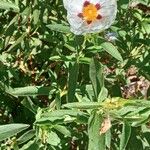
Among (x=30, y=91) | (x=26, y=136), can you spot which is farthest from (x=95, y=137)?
(x=30, y=91)

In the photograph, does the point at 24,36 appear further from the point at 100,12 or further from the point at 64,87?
the point at 100,12

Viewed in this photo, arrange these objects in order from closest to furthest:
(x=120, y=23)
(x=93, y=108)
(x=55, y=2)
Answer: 1. (x=93, y=108)
2. (x=120, y=23)
3. (x=55, y=2)

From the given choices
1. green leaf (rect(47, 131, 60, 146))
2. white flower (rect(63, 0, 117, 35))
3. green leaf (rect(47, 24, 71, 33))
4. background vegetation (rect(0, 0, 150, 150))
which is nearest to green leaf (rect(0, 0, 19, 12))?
background vegetation (rect(0, 0, 150, 150))

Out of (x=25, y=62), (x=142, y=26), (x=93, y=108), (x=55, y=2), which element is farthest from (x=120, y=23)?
(x=93, y=108)

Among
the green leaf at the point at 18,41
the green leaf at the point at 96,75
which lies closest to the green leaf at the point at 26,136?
the green leaf at the point at 96,75

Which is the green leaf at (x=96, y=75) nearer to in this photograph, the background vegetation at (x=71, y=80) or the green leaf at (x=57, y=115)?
the background vegetation at (x=71, y=80)

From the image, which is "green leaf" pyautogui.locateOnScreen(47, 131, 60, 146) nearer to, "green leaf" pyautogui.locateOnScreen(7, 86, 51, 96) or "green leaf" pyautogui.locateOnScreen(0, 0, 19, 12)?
"green leaf" pyautogui.locateOnScreen(7, 86, 51, 96)

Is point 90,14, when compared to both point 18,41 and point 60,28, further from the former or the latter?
point 18,41

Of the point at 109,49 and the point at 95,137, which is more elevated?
the point at 109,49
